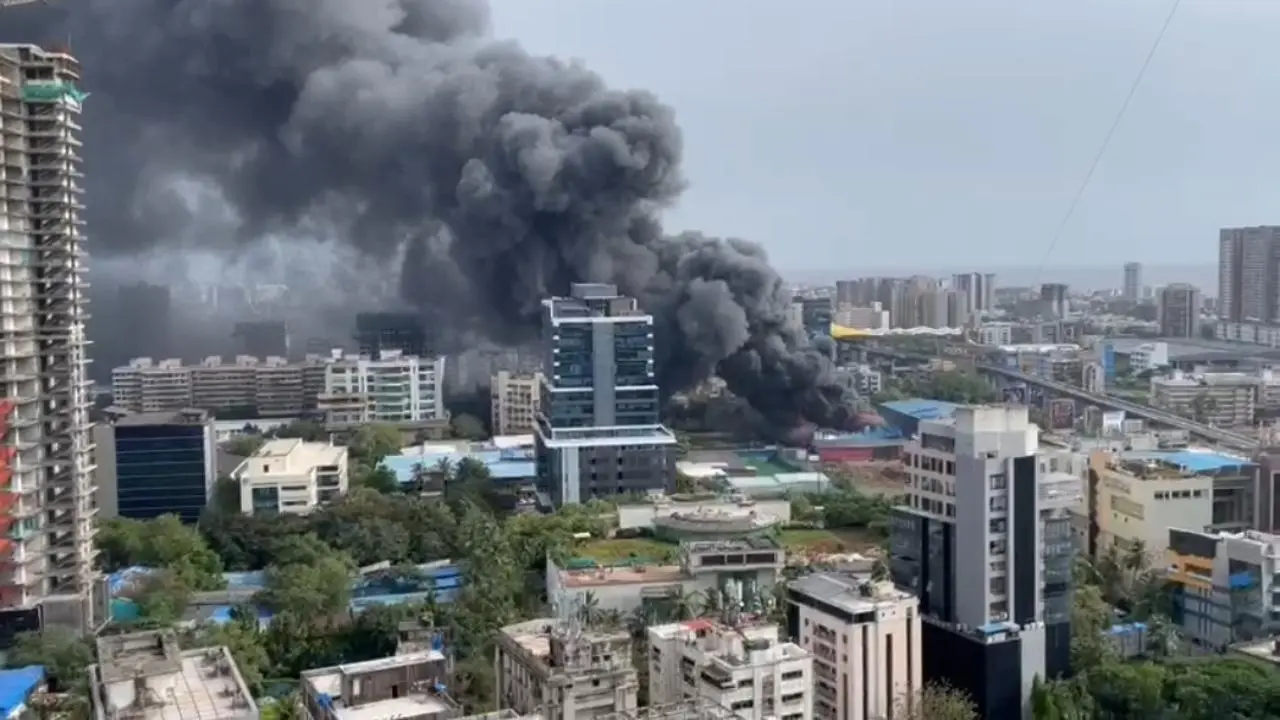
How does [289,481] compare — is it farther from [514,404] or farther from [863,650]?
[863,650]

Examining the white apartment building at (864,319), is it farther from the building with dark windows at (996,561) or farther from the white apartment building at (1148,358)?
the building with dark windows at (996,561)

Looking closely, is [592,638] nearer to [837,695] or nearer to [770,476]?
[837,695]

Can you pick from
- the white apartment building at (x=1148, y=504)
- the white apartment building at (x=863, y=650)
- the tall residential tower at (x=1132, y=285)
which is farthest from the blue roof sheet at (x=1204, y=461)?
the tall residential tower at (x=1132, y=285)

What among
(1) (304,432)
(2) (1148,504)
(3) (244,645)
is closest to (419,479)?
(1) (304,432)

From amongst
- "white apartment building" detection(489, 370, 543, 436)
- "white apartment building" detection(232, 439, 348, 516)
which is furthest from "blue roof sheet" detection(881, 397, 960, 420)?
"white apartment building" detection(232, 439, 348, 516)

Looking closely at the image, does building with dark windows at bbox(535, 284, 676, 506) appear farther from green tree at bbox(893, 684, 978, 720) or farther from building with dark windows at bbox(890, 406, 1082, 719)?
green tree at bbox(893, 684, 978, 720)

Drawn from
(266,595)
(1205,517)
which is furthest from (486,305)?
(1205,517)
